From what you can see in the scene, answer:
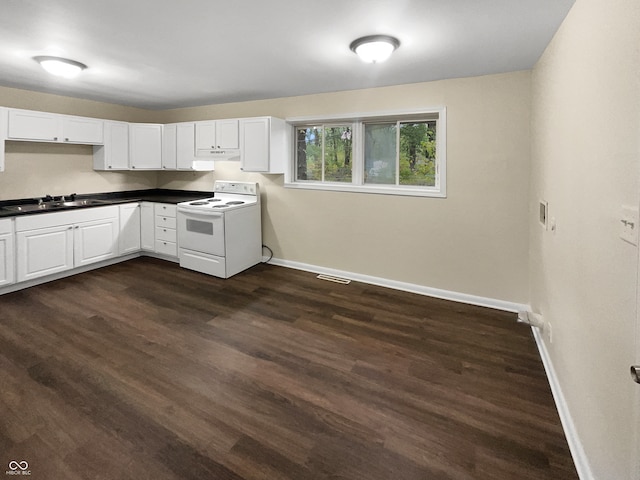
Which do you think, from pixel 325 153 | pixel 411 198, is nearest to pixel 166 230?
pixel 325 153

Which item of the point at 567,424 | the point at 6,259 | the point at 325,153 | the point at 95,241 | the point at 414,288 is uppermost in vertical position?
the point at 325,153

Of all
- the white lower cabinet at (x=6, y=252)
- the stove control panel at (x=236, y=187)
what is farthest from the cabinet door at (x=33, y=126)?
the stove control panel at (x=236, y=187)

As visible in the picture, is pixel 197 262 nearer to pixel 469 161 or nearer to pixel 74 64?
pixel 74 64

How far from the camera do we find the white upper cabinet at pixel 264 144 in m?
4.31

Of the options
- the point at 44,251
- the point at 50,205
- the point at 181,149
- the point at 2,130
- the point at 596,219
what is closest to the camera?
the point at 596,219

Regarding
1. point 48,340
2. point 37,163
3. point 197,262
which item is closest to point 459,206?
point 197,262

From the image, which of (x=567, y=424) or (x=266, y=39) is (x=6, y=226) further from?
(x=567, y=424)

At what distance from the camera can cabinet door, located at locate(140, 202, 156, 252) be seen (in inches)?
199

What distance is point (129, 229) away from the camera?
495 centimetres

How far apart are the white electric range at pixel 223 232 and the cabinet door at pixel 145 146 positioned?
1.10m

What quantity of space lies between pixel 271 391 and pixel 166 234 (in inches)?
139

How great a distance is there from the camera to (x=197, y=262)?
450 cm

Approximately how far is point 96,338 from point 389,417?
2.36 meters

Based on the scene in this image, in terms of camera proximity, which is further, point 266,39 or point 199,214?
point 199,214
